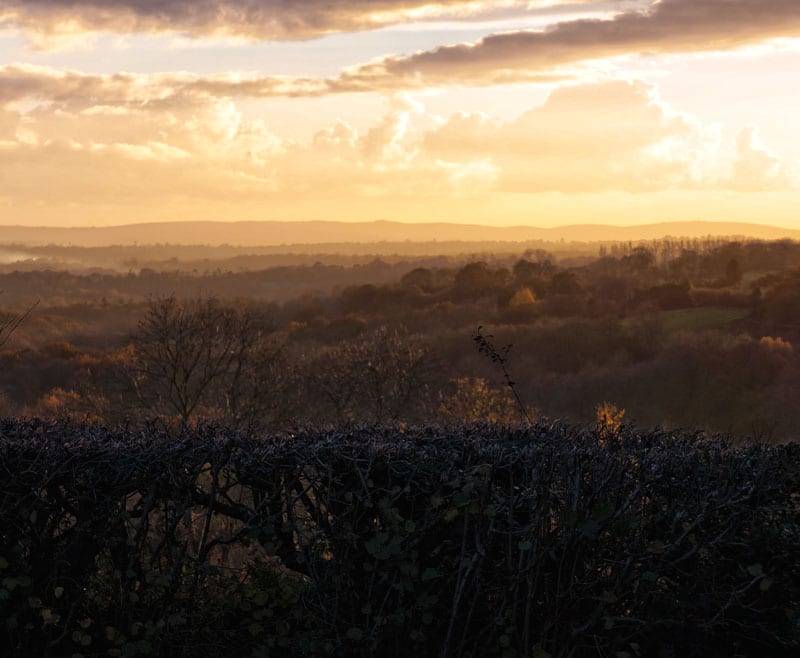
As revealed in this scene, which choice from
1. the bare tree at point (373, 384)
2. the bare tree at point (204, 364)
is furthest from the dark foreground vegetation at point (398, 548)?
the bare tree at point (373, 384)

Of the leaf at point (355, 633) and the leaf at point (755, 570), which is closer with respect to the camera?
the leaf at point (355, 633)

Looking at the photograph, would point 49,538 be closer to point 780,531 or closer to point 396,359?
point 780,531

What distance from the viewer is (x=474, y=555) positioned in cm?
642

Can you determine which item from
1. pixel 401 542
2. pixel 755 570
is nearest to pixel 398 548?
pixel 401 542

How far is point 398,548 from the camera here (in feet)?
20.9

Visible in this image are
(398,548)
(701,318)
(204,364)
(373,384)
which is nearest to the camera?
(398,548)

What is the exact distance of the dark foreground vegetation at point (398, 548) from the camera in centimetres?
648

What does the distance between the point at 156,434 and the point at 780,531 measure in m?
4.22

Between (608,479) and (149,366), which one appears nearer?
(608,479)

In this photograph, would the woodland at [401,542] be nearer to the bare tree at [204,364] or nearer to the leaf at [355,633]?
the leaf at [355,633]

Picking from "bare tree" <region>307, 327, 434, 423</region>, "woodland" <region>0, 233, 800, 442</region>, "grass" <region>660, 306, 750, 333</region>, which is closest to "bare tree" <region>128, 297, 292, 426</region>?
"woodland" <region>0, 233, 800, 442</region>

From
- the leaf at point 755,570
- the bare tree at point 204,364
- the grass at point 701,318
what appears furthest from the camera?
the grass at point 701,318

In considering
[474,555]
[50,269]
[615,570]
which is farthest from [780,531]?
[50,269]

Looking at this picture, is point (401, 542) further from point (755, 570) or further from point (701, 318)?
point (701, 318)
